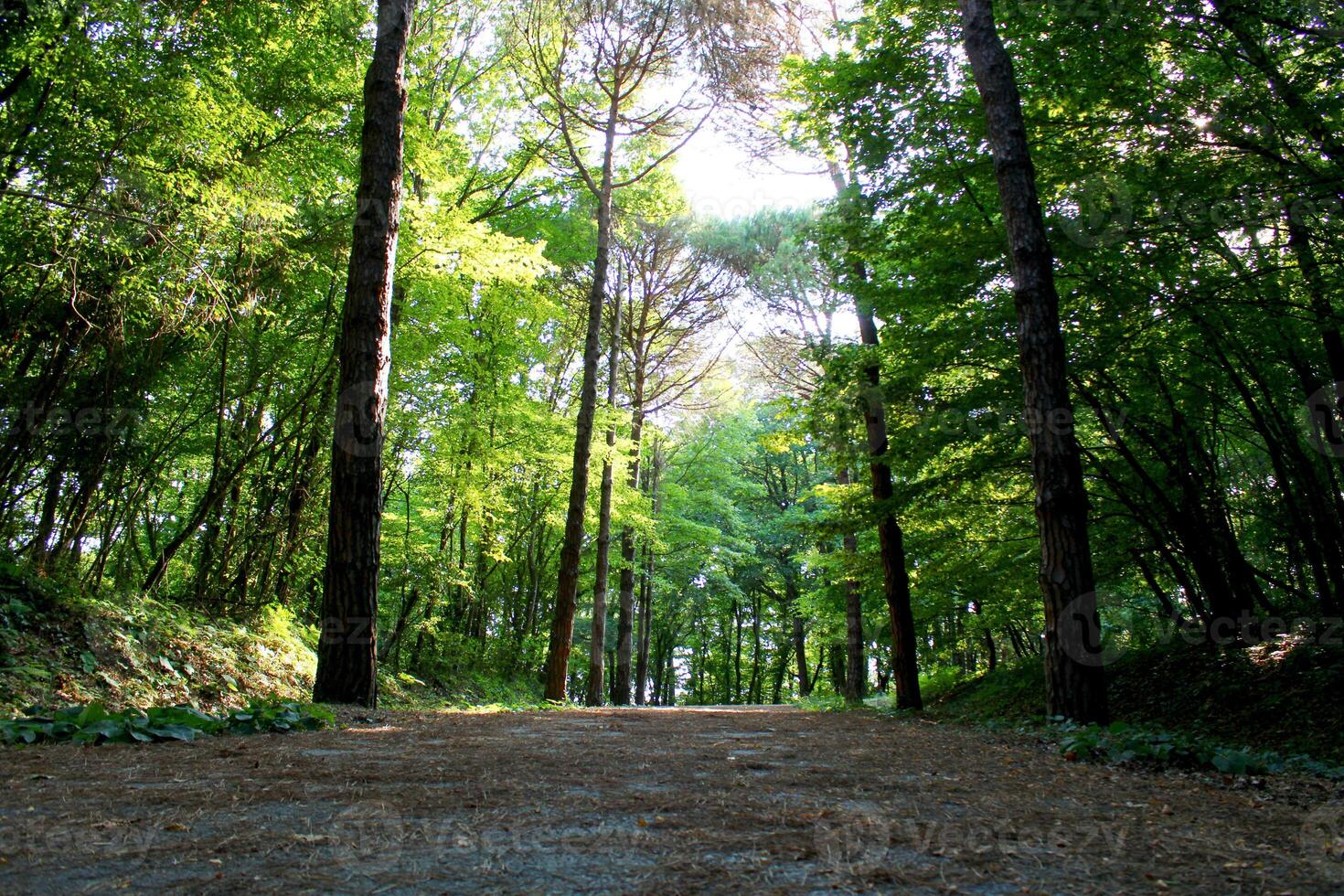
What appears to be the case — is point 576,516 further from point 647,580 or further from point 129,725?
point 647,580

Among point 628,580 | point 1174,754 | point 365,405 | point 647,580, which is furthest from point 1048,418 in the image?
point 647,580

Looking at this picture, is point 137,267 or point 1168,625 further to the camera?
point 1168,625

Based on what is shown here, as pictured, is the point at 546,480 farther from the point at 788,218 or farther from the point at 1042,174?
the point at 1042,174

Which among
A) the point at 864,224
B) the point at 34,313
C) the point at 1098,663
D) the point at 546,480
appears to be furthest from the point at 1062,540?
the point at 546,480

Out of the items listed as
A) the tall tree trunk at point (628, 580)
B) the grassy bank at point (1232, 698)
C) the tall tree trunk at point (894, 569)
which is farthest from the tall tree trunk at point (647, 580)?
the grassy bank at point (1232, 698)

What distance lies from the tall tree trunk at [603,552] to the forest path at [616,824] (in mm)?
9538

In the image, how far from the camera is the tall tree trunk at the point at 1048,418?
16.4ft

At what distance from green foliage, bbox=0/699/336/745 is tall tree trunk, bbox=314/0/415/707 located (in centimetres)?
149

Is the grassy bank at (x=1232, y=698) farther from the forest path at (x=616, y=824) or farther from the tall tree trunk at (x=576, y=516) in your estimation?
the tall tree trunk at (x=576, y=516)

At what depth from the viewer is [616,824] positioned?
196 cm

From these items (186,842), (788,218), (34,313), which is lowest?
(186,842)

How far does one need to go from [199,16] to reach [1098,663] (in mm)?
9227

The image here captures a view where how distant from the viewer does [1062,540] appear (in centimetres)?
509

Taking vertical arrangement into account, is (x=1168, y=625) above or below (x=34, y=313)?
below
